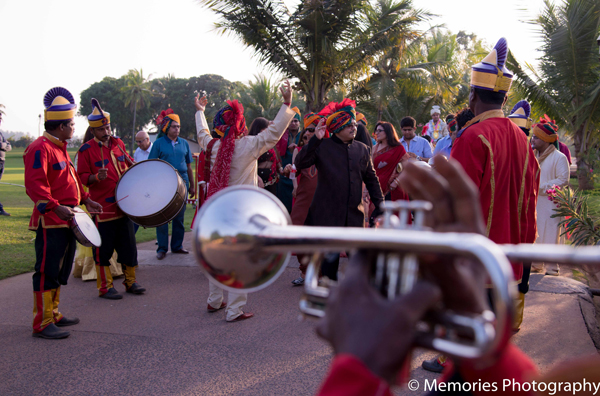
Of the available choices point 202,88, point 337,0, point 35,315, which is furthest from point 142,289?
point 202,88

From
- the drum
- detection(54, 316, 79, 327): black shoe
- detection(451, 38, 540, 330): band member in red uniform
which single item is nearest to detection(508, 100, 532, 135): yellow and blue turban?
detection(451, 38, 540, 330): band member in red uniform

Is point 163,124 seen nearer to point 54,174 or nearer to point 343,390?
point 54,174

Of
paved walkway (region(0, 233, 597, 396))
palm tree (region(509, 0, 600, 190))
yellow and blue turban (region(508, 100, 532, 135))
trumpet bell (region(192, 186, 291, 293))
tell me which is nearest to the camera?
trumpet bell (region(192, 186, 291, 293))

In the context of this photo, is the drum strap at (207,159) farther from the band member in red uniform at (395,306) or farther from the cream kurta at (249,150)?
the band member in red uniform at (395,306)

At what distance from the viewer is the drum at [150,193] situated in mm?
5160

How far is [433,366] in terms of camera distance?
3.51m

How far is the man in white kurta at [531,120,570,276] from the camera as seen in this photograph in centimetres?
635

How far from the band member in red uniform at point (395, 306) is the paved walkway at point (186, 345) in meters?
2.61

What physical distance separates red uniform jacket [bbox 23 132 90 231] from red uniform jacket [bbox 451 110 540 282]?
3.64 m

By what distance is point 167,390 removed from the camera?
127 inches

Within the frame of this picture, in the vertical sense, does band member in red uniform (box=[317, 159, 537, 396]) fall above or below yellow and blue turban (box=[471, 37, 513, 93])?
below

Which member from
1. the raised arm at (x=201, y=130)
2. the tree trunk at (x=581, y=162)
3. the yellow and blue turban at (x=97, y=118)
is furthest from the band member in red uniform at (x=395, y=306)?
the tree trunk at (x=581, y=162)

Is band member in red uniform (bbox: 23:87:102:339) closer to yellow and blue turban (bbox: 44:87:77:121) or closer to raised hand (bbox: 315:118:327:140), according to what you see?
yellow and blue turban (bbox: 44:87:77:121)

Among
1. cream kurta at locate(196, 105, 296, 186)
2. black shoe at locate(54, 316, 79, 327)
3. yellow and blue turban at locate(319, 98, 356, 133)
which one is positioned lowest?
black shoe at locate(54, 316, 79, 327)
